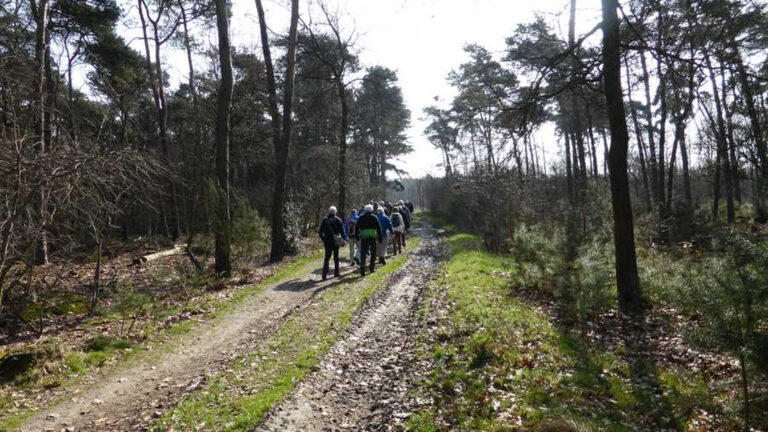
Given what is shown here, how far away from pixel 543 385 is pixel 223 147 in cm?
1075

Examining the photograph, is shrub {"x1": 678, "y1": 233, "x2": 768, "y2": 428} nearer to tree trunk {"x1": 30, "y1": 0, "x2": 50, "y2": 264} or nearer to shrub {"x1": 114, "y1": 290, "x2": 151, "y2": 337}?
tree trunk {"x1": 30, "y1": 0, "x2": 50, "y2": 264}

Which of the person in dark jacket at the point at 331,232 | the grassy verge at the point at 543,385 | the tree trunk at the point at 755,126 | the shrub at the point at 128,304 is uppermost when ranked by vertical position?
the tree trunk at the point at 755,126

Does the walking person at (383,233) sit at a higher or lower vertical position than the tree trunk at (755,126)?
lower

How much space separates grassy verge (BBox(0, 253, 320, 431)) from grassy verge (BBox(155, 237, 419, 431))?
1.74 m

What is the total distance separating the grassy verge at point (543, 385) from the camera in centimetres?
504

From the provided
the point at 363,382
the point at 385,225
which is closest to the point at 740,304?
the point at 363,382

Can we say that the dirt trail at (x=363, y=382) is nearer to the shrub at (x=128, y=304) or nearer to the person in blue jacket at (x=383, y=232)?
the shrub at (x=128, y=304)

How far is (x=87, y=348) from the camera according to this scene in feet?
24.2

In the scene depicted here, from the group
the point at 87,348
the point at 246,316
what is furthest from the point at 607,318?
the point at 87,348

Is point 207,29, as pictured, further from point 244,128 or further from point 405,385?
point 405,385

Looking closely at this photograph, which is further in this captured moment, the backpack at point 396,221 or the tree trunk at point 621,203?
the backpack at point 396,221

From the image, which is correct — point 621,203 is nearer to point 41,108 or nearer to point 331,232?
point 331,232

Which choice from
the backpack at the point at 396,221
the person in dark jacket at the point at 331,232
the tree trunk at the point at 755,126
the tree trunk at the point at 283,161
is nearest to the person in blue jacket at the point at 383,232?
the backpack at the point at 396,221

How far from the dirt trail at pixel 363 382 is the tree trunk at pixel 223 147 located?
5513mm
